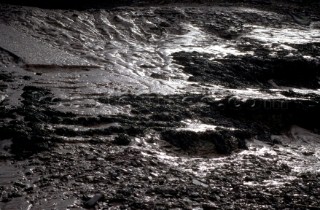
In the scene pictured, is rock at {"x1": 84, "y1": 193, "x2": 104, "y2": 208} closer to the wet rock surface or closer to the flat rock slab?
the wet rock surface

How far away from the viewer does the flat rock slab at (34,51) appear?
14.2 feet

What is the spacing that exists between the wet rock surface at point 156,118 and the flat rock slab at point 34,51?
0.09 m

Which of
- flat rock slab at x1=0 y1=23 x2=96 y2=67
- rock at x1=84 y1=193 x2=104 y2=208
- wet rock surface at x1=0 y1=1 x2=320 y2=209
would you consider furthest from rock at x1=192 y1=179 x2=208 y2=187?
flat rock slab at x1=0 y1=23 x2=96 y2=67

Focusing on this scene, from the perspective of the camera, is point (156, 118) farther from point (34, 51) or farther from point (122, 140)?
point (34, 51)

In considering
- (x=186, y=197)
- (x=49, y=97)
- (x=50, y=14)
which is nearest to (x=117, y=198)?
(x=186, y=197)

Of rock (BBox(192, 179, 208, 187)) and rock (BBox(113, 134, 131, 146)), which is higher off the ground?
rock (BBox(113, 134, 131, 146))

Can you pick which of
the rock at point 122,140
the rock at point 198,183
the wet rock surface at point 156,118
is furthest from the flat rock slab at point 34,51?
the rock at point 198,183

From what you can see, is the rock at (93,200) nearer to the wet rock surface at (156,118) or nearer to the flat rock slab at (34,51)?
the wet rock surface at (156,118)

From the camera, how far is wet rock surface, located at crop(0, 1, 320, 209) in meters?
2.30

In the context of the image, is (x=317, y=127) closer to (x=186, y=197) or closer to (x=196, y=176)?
(x=196, y=176)

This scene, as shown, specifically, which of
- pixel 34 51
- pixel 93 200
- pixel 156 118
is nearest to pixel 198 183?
pixel 93 200

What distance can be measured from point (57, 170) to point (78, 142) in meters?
0.43

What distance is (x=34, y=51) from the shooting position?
4.61 meters

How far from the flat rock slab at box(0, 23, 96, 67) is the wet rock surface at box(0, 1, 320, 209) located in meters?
0.09
